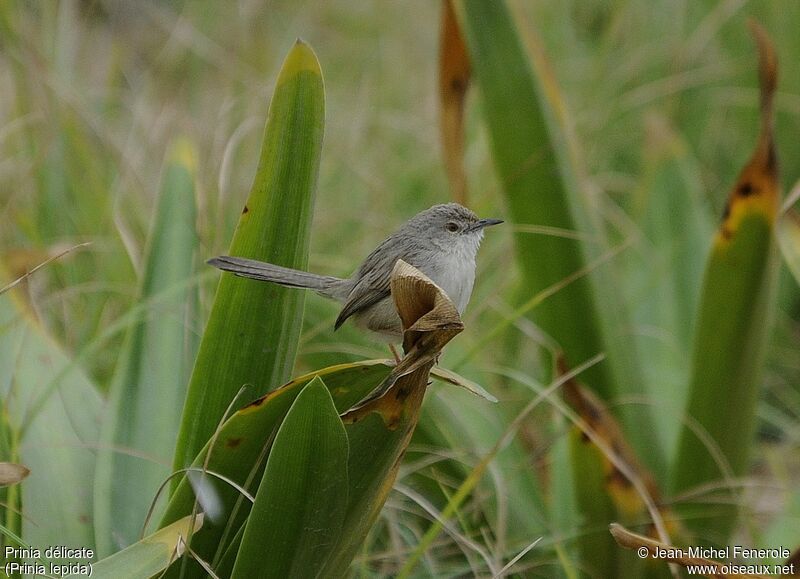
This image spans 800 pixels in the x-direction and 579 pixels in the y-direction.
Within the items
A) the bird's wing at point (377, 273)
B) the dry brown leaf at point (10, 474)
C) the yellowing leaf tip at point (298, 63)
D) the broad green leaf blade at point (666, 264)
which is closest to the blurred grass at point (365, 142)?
the broad green leaf blade at point (666, 264)

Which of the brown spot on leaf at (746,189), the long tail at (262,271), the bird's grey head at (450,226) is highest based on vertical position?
the brown spot on leaf at (746,189)

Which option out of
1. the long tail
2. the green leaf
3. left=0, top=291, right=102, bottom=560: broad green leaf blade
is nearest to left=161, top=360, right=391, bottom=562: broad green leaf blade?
the long tail

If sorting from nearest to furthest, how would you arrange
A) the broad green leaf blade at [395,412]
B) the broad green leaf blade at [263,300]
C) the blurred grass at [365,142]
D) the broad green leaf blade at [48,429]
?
the broad green leaf blade at [395,412] < the broad green leaf blade at [263,300] < the broad green leaf blade at [48,429] < the blurred grass at [365,142]

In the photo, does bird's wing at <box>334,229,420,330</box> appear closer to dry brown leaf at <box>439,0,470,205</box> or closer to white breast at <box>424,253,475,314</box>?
white breast at <box>424,253,475,314</box>

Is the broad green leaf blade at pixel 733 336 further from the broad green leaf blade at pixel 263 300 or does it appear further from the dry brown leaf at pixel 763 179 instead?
the broad green leaf blade at pixel 263 300

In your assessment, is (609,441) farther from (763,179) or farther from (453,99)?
(453,99)

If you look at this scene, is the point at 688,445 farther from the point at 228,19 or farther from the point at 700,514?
the point at 228,19

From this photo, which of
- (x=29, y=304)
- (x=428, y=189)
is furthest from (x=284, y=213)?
(x=428, y=189)
